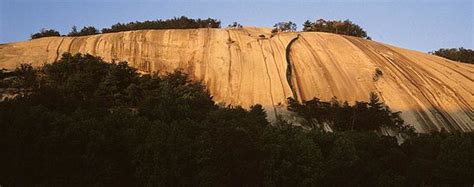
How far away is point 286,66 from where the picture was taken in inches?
1736

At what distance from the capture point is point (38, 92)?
37.8 m

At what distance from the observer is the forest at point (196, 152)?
28.8 m

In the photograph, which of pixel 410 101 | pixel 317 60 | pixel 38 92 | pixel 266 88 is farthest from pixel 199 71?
pixel 410 101

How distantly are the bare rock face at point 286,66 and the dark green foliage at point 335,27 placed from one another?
1032 cm

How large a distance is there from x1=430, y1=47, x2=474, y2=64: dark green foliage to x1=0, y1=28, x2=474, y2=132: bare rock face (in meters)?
13.0

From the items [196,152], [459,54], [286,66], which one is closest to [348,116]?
[286,66]

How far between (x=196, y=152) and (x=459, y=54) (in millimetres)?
41582

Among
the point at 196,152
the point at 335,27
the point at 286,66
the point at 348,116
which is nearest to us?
the point at 196,152

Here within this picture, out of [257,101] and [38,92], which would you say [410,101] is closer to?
[257,101]

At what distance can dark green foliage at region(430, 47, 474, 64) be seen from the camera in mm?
61806

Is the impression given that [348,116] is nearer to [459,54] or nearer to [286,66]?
[286,66]

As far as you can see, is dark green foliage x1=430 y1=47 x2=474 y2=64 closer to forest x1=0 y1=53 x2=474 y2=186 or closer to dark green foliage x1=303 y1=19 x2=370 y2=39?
dark green foliage x1=303 y1=19 x2=370 y2=39

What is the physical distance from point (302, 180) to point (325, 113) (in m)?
10.6

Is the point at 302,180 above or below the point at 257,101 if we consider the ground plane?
below
